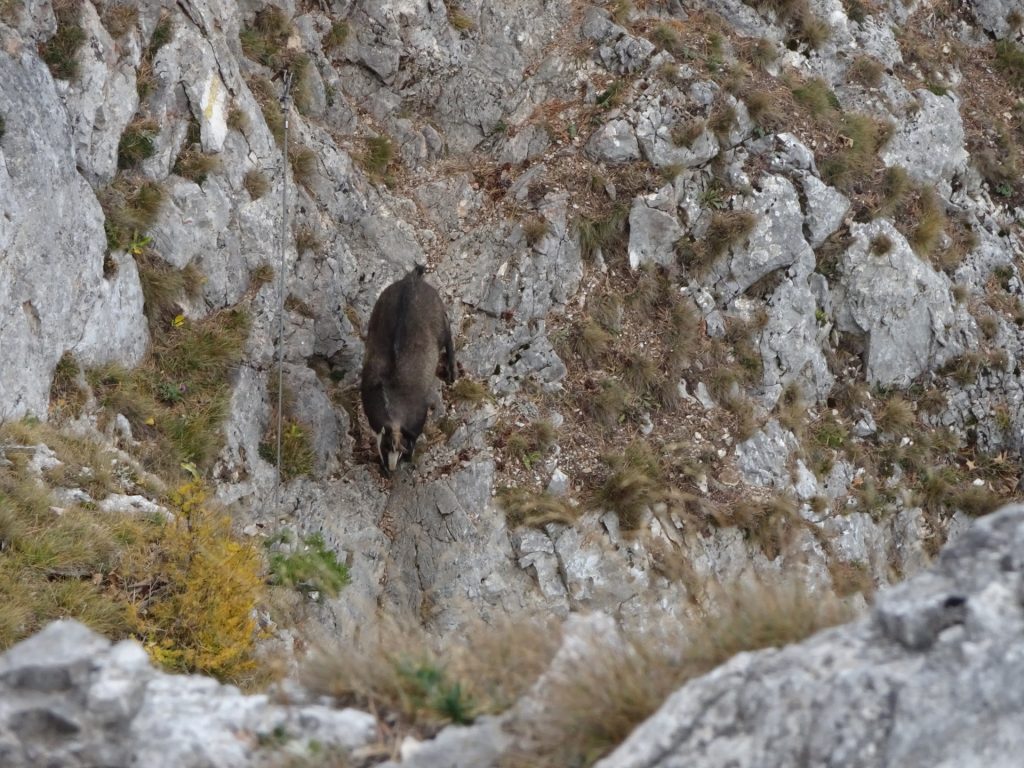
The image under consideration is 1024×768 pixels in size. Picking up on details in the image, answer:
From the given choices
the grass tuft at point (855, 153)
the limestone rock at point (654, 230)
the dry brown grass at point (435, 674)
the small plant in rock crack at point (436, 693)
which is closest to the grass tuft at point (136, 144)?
the limestone rock at point (654, 230)

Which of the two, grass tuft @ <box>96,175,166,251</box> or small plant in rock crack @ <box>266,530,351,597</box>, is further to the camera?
grass tuft @ <box>96,175,166,251</box>

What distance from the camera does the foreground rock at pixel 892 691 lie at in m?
3.61

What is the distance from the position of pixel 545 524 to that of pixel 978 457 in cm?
660

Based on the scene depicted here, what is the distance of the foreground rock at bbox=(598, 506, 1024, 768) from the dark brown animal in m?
7.87

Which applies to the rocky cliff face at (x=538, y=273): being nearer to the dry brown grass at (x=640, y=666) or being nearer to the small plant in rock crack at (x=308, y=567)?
the small plant in rock crack at (x=308, y=567)

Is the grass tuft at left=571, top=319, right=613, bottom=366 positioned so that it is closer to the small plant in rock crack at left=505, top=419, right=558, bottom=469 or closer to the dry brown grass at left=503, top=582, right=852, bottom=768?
the small plant in rock crack at left=505, top=419, right=558, bottom=469

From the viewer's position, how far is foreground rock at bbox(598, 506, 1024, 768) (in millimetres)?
3611

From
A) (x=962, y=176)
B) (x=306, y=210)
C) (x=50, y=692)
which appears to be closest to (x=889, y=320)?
(x=962, y=176)

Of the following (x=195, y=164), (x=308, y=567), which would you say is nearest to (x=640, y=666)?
(x=308, y=567)

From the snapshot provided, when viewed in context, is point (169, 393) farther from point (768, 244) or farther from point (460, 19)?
point (768, 244)

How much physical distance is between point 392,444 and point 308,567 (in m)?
1.95

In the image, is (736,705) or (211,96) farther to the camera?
(211,96)

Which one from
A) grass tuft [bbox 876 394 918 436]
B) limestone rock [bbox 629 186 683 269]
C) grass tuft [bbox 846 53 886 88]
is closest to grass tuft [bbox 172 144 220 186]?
limestone rock [bbox 629 186 683 269]

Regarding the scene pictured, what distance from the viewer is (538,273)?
44.1ft
